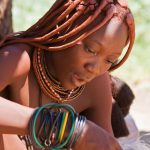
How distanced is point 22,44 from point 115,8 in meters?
0.56

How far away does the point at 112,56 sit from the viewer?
324 centimetres

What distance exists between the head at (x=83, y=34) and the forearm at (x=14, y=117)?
613 mm

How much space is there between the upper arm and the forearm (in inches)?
39.8

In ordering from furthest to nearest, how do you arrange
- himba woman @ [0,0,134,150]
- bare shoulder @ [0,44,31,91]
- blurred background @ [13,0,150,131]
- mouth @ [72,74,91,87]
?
blurred background @ [13,0,150,131]
mouth @ [72,74,91,87]
himba woman @ [0,0,134,150]
bare shoulder @ [0,44,31,91]

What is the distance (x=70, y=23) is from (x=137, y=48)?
5.53m

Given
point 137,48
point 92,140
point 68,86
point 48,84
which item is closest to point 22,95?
point 48,84

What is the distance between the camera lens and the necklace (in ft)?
10.7

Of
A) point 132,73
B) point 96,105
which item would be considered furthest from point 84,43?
point 132,73

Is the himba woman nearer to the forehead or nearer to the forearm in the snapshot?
the forehead

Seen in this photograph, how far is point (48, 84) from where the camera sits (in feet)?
11.0

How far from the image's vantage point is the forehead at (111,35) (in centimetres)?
316


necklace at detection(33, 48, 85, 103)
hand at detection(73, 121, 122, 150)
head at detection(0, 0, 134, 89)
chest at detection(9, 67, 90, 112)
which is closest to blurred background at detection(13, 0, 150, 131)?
necklace at detection(33, 48, 85, 103)

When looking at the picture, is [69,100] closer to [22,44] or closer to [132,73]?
[22,44]

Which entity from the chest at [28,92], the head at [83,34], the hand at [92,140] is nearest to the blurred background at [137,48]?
the chest at [28,92]
